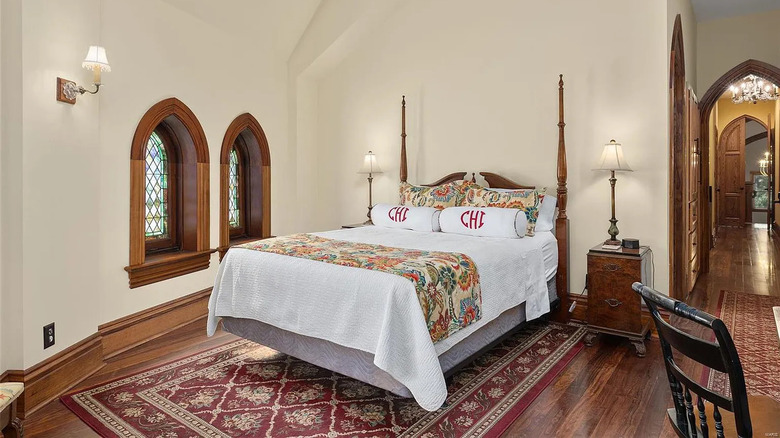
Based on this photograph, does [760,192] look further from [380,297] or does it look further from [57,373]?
[57,373]

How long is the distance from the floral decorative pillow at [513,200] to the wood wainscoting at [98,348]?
2.60 m

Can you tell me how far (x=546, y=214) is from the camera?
3.95 m

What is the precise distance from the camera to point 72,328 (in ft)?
9.35

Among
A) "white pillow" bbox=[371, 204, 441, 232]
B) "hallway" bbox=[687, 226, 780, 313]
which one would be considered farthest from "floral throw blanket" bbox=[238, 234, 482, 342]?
"hallway" bbox=[687, 226, 780, 313]

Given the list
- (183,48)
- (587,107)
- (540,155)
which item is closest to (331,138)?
(183,48)

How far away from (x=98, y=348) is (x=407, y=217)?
252cm

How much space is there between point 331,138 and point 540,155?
261cm

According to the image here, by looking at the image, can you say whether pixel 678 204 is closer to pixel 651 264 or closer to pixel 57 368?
pixel 651 264

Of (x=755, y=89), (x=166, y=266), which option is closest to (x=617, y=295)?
(x=166, y=266)

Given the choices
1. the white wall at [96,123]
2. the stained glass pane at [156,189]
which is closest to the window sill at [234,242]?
the white wall at [96,123]

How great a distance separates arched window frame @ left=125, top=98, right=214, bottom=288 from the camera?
3.57 meters

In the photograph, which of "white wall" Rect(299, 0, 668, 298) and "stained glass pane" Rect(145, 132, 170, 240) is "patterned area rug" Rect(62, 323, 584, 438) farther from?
"white wall" Rect(299, 0, 668, 298)

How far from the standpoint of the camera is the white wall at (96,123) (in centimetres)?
248

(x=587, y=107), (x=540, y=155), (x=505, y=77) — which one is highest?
(x=505, y=77)
